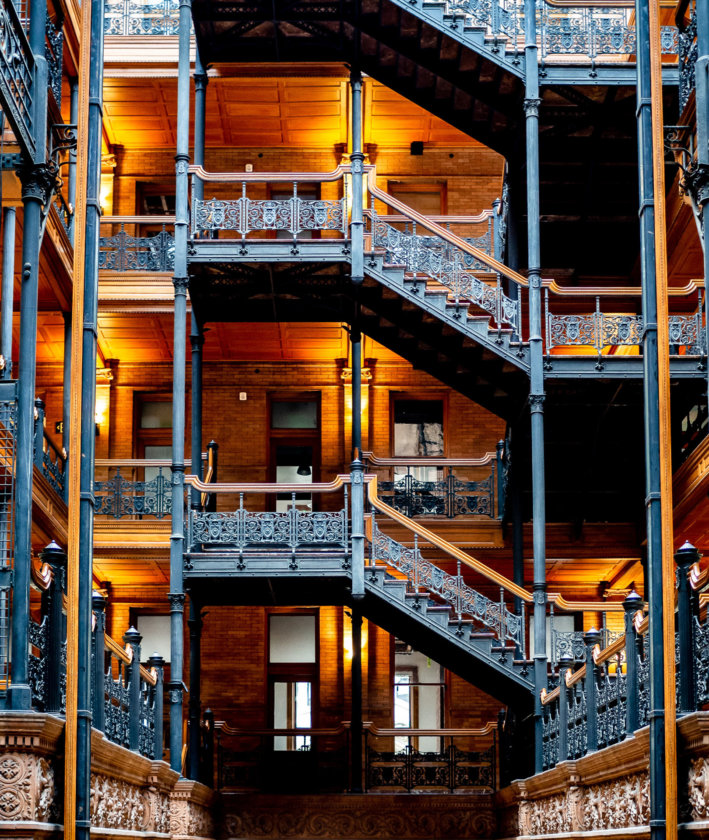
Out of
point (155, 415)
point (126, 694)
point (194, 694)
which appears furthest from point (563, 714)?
point (155, 415)

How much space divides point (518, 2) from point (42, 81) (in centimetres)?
1335

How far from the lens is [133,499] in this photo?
924 inches

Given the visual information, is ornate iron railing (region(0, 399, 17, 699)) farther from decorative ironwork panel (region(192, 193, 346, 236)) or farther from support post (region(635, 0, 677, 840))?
decorative ironwork panel (region(192, 193, 346, 236))

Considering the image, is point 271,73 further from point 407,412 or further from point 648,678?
point 648,678

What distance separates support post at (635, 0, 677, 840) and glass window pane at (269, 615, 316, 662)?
1321 cm

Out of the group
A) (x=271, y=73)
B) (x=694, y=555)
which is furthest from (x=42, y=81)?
(x=271, y=73)

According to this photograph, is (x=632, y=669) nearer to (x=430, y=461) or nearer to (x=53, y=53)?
(x=53, y=53)

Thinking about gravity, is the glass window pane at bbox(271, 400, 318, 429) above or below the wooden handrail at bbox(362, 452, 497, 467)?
above

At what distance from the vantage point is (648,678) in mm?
11492

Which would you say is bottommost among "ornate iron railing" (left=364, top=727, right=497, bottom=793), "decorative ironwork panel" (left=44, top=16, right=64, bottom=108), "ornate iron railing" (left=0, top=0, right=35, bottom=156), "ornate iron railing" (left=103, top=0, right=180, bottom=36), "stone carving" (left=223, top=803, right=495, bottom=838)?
"stone carving" (left=223, top=803, right=495, bottom=838)

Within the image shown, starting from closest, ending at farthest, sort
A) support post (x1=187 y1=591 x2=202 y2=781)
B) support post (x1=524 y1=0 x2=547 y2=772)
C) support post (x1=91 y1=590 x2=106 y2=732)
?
support post (x1=91 y1=590 x2=106 y2=732)
support post (x1=524 y1=0 x2=547 y2=772)
support post (x1=187 y1=591 x2=202 y2=781)

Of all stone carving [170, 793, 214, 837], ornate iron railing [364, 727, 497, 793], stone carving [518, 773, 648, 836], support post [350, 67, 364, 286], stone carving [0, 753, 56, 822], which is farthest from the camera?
ornate iron railing [364, 727, 497, 793]

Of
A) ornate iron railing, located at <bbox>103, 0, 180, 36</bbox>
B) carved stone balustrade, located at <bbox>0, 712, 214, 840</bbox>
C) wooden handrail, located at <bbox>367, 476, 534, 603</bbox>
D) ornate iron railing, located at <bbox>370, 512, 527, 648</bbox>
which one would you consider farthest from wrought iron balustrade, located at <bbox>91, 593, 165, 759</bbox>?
ornate iron railing, located at <bbox>103, 0, 180, 36</bbox>

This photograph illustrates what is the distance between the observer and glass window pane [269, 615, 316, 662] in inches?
977
